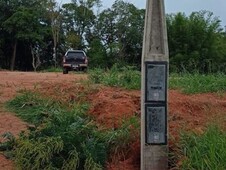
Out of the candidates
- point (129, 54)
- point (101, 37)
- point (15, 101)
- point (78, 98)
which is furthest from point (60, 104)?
point (101, 37)

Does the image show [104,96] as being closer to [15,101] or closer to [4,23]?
[15,101]

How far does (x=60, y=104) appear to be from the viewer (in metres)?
6.97

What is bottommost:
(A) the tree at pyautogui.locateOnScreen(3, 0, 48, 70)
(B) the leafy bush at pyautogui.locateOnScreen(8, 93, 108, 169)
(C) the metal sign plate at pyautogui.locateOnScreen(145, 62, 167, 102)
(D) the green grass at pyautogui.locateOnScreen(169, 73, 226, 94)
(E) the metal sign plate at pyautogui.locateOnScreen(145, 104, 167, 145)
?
(B) the leafy bush at pyautogui.locateOnScreen(8, 93, 108, 169)

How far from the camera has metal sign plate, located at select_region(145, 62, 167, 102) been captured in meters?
4.88

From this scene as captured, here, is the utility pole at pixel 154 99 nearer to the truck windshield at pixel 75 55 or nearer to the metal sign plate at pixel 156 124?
the metal sign plate at pixel 156 124

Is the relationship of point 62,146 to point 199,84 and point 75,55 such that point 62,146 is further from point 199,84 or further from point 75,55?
point 75,55

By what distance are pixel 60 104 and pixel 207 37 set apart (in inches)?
1365

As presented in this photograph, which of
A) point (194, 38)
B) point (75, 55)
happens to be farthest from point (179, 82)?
point (194, 38)

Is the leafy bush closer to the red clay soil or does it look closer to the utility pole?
the red clay soil

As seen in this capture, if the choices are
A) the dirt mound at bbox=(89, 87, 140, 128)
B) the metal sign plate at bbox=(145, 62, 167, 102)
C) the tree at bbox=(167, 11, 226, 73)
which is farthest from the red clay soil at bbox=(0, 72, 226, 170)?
the tree at bbox=(167, 11, 226, 73)

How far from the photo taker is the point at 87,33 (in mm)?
50219

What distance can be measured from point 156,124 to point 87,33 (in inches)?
1801

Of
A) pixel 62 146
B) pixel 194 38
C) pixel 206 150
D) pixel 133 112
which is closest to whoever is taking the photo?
pixel 206 150

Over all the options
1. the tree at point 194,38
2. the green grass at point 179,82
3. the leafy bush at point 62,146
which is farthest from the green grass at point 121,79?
the tree at point 194,38
